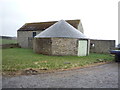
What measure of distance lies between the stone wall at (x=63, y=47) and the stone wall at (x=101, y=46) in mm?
7269

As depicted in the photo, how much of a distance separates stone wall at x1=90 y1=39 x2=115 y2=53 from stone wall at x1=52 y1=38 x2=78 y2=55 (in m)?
7.27

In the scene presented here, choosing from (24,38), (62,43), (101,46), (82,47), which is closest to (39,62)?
(62,43)

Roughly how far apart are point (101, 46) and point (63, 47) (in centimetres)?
877

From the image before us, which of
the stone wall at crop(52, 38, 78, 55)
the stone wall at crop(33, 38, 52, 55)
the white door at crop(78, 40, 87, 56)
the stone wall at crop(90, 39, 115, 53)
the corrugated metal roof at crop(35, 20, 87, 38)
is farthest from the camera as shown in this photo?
the stone wall at crop(90, 39, 115, 53)

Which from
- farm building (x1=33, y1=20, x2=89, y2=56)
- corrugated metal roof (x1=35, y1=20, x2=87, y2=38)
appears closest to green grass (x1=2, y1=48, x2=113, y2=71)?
farm building (x1=33, y1=20, x2=89, y2=56)

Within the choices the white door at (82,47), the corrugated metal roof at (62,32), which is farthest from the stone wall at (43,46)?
the white door at (82,47)

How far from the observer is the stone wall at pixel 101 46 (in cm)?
2431

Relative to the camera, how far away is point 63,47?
19.0 m

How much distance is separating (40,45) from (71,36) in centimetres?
452

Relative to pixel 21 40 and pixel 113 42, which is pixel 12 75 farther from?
pixel 21 40

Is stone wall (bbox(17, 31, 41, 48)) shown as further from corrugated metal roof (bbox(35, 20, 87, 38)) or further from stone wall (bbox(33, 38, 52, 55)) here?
corrugated metal roof (bbox(35, 20, 87, 38))

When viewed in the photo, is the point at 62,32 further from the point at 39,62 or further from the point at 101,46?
the point at 101,46

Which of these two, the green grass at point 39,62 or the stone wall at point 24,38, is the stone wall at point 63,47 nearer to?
the green grass at point 39,62

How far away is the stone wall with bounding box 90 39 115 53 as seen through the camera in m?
24.3
